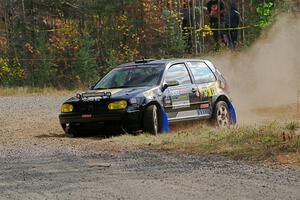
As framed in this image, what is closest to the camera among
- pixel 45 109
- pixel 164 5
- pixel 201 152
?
pixel 201 152

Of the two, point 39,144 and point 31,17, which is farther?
point 31,17

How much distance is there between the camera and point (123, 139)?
12.1 metres

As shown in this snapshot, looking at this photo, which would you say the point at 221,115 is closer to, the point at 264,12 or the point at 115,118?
the point at 115,118

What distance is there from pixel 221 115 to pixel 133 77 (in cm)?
222

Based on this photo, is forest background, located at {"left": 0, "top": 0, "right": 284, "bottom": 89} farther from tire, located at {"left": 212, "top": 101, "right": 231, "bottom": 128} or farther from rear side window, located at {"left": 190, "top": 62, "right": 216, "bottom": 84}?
tire, located at {"left": 212, "top": 101, "right": 231, "bottom": 128}

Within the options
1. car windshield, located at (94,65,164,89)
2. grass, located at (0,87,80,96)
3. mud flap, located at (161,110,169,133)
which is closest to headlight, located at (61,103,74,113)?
→ car windshield, located at (94,65,164,89)

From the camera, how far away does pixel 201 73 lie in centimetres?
1488

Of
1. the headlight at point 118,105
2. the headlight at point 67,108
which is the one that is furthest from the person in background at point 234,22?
the headlight at point 118,105

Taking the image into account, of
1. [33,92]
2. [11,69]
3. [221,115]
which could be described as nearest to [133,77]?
[221,115]

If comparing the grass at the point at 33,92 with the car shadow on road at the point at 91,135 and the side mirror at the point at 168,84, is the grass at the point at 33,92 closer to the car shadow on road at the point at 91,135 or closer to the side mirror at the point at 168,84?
the car shadow on road at the point at 91,135

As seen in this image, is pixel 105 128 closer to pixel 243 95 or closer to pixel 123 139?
pixel 123 139

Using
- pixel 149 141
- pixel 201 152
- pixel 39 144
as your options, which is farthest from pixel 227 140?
pixel 39 144

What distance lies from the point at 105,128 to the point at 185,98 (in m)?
1.97

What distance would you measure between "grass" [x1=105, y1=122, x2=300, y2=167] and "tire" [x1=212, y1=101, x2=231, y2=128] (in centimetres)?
170
